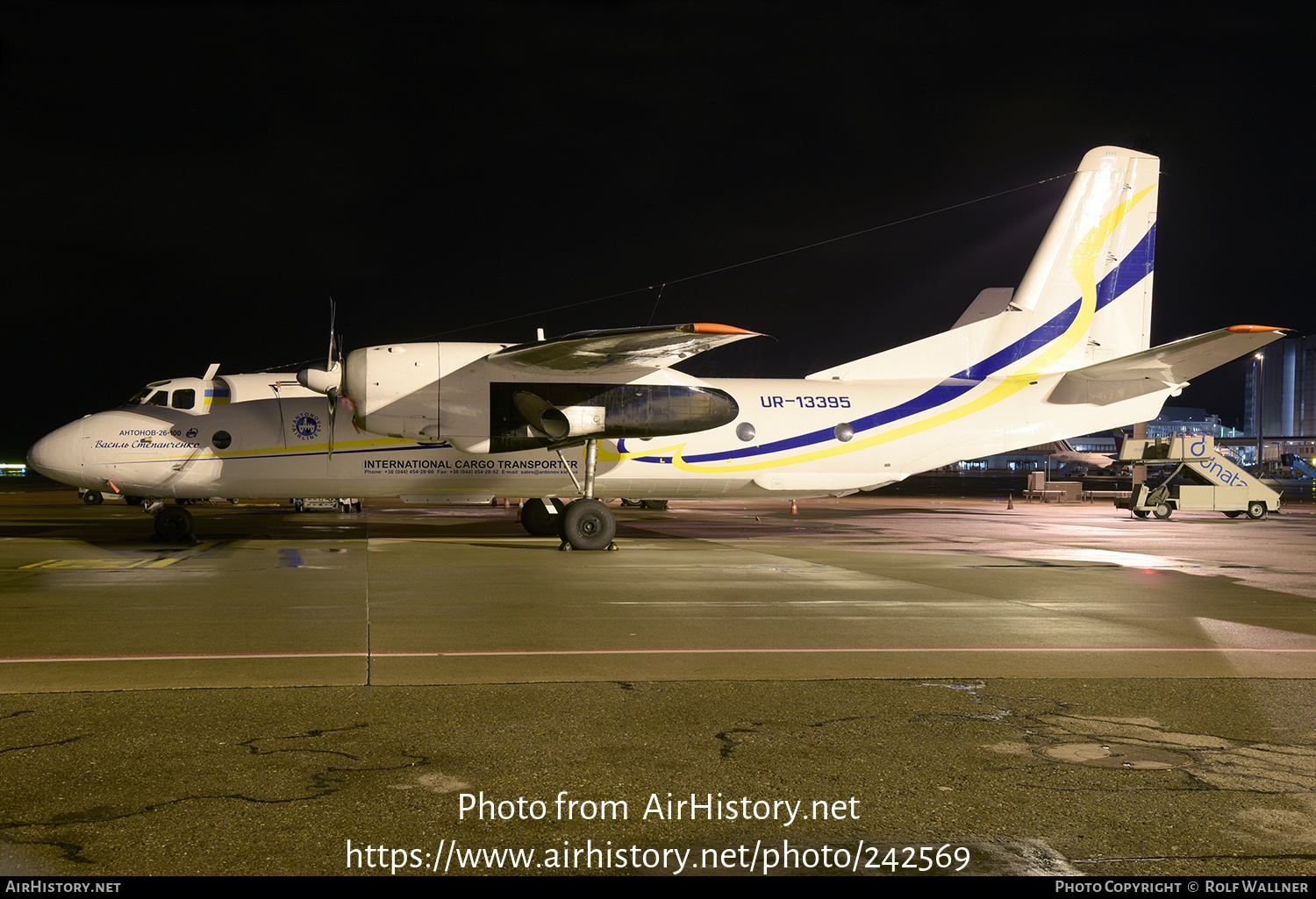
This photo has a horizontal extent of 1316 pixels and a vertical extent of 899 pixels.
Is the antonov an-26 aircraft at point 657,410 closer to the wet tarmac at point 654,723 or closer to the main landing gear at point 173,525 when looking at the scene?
the main landing gear at point 173,525

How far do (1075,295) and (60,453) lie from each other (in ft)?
67.9

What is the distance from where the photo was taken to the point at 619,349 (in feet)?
49.4

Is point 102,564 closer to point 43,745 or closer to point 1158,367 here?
point 43,745

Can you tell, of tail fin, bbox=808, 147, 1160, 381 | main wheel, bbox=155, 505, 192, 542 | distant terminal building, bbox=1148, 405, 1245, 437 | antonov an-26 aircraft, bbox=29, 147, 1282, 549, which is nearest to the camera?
antonov an-26 aircraft, bbox=29, 147, 1282, 549

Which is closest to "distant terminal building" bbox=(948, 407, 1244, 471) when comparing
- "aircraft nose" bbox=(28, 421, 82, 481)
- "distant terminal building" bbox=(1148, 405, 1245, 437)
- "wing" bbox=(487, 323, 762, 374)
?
"distant terminal building" bbox=(1148, 405, 1245, 437)

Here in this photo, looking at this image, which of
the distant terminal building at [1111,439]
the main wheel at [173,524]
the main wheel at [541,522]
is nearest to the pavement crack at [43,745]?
the main wheel at [173,524]

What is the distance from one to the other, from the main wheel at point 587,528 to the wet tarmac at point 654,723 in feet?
12.1

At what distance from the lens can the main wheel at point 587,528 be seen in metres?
15.7

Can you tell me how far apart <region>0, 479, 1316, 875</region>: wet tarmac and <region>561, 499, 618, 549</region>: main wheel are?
370cm

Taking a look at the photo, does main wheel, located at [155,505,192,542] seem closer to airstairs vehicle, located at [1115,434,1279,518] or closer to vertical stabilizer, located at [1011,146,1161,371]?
vertical stabilizer, located at [1011,146,1161,371]

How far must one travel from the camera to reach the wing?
13945 mm
